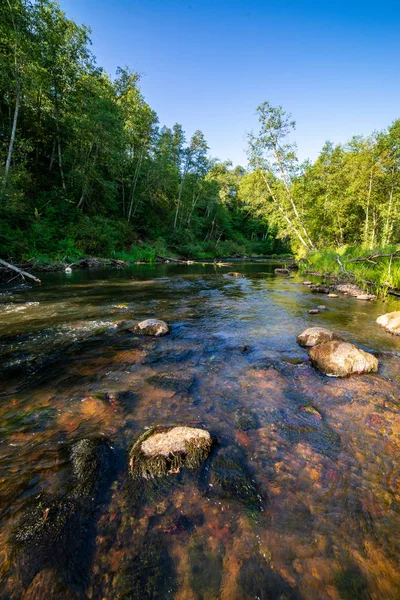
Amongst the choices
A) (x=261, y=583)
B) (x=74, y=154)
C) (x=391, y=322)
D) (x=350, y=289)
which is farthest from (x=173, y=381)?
(x=74, y=154)

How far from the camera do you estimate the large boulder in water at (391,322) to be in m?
6.46

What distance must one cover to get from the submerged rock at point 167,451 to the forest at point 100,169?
15.4 meters

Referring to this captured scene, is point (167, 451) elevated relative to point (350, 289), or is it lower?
elevated

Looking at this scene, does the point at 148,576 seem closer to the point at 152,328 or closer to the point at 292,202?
the point at 152,328

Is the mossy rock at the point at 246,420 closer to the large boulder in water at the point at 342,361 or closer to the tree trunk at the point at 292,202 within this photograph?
the large boulder in water at the point at 342,361

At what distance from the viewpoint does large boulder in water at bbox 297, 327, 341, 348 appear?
17.5ft

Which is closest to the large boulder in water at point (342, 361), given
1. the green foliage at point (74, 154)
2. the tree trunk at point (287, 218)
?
the green foliage at point (74, 154)

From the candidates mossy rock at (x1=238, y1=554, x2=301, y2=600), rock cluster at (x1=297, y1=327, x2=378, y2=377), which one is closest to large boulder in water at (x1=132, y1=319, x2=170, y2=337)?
rock cluster at (x1=297, y1=327, x2=378, y2=377)

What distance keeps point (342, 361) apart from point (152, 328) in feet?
13.4

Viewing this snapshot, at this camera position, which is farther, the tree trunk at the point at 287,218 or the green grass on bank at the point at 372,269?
the tree trunk at the point at 287,218

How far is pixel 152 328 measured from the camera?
20.6ft

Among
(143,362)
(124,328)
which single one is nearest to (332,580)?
(143,362)

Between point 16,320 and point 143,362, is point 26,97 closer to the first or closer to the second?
point 16,320

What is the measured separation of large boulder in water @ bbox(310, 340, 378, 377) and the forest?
12.1 metres
